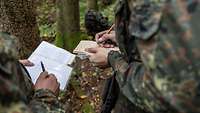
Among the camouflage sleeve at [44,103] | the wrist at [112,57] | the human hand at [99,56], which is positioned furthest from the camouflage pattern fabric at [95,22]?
the camouflage sleeve at [44,103]

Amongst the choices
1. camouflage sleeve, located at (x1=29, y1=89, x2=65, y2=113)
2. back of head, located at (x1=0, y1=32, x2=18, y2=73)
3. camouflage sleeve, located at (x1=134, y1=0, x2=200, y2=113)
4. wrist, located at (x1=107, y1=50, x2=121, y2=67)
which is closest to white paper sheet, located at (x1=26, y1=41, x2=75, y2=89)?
wrist, located at (x1=107, y1=50, x2=121, y2=67)

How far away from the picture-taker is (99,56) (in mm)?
3002

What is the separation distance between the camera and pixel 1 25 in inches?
183

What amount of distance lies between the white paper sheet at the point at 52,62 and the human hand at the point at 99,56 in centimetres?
22

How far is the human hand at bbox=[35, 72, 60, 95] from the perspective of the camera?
2736 millimetres

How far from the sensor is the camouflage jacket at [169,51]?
5.51 ft

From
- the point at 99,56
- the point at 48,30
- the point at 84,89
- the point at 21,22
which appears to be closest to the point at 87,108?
the point at 84,89

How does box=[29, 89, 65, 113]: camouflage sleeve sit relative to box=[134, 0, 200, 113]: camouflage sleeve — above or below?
below

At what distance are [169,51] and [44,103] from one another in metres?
0.96

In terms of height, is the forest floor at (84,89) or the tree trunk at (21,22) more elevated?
the tree trunk at (21,22)

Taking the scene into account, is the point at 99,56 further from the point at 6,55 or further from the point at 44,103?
the point at 6,55

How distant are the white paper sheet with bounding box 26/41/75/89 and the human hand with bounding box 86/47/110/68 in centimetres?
22

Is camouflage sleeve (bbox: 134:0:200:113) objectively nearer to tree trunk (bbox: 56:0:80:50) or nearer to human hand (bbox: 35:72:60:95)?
human hand (bbox: 35:72:60:95)

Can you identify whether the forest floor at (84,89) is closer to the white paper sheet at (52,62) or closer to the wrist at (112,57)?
the white paper sheet at (52,62)
